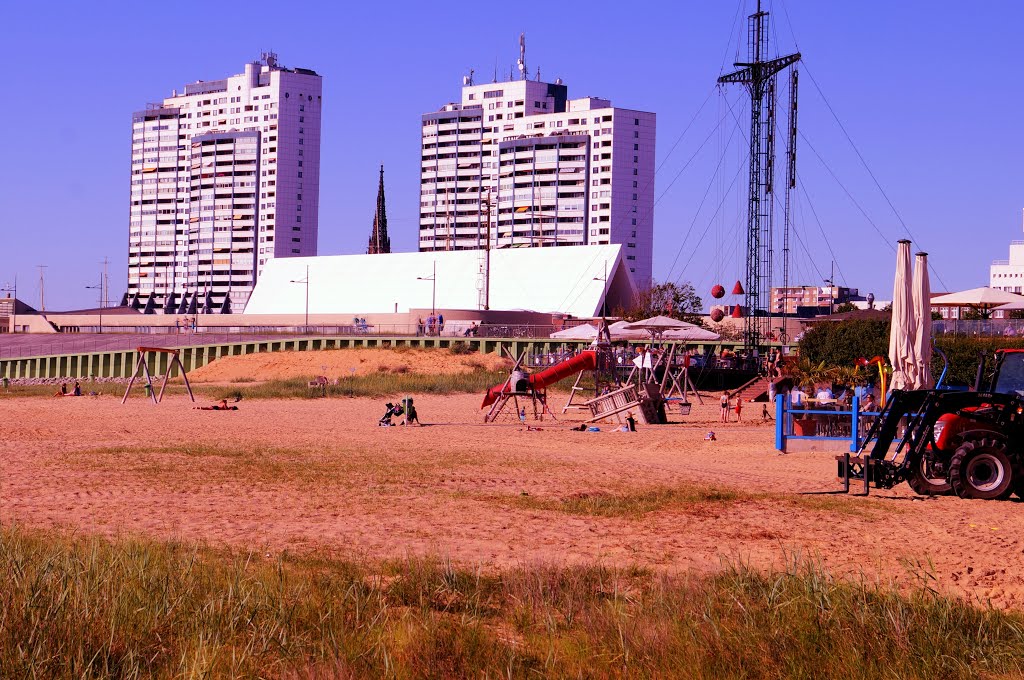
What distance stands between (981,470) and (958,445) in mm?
394

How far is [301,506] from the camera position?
1181 cm

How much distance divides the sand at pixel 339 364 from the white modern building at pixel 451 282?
55.4ft

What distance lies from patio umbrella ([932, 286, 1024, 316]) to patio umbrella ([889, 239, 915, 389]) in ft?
70.9

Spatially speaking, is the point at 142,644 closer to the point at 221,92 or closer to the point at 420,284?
the point at 420,284

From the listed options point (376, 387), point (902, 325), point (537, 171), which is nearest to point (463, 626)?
point (902, 325)

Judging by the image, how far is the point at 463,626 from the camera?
680 cm

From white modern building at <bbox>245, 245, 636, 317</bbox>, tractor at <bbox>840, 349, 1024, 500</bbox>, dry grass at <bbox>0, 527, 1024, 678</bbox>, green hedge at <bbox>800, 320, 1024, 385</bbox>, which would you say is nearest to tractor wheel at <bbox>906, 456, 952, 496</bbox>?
tractor at <bbox>840, 349, 1024, 500</bbox>

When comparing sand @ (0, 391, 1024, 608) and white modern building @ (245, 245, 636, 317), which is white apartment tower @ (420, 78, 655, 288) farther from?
sand @ (0, 391, 1024, 608)

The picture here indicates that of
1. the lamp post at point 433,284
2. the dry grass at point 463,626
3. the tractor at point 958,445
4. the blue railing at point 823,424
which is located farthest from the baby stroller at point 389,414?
the lamp post at point 433,284

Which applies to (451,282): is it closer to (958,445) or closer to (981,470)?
(958,445)

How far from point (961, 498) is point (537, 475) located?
5.10 meters

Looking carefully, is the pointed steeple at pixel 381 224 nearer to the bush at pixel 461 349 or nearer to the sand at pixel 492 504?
the bush at pixel 461 349

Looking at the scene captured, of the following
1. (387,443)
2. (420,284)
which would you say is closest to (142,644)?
(387,443)

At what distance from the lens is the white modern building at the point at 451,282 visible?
7694 cm
